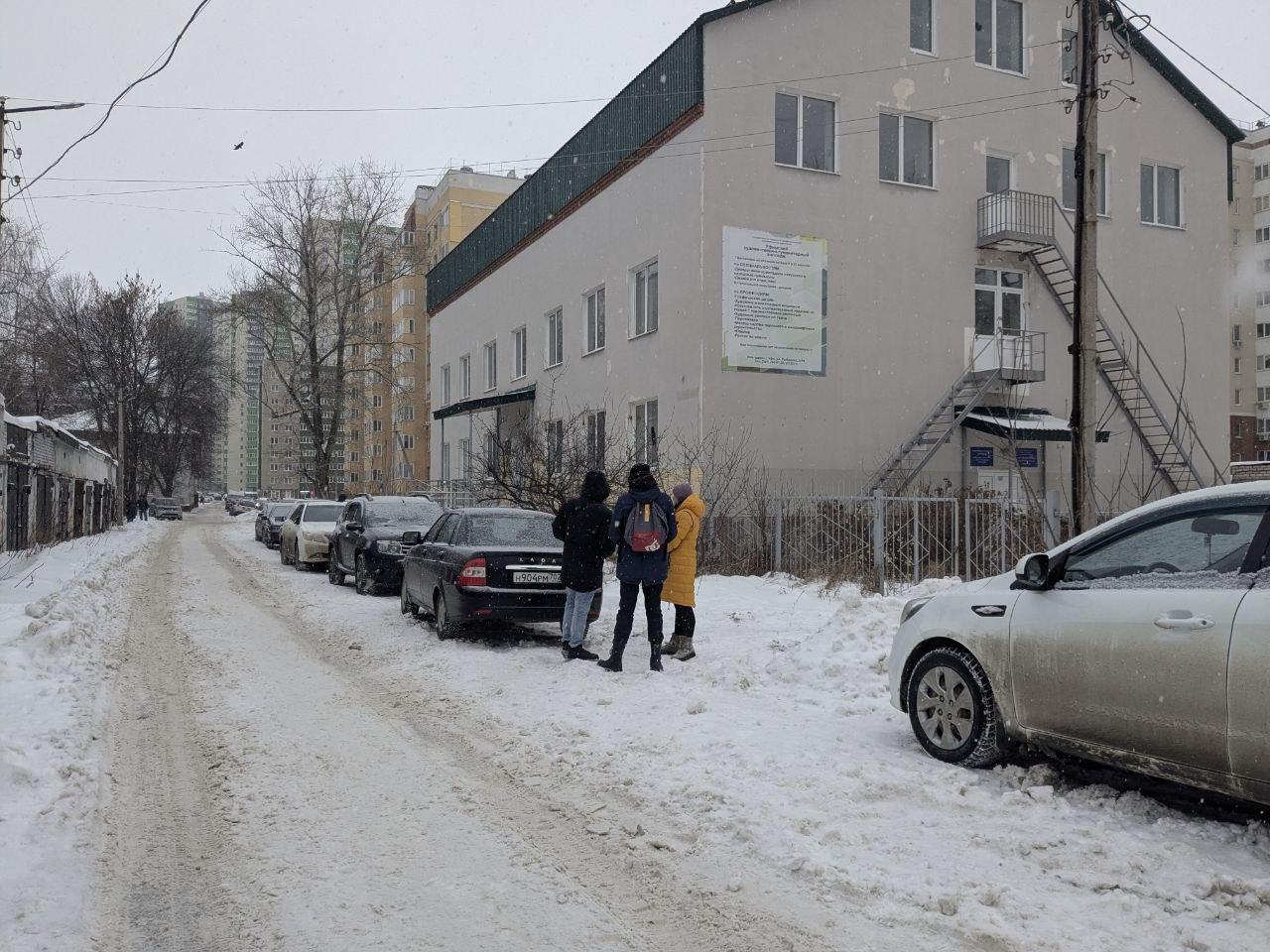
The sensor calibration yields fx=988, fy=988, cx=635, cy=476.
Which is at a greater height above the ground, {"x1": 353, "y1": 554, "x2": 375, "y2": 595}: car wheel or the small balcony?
the small balcony

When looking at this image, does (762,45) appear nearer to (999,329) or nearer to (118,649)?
(999,329)

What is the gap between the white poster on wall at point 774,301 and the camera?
796 inches

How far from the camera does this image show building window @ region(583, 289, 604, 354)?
25.8 m

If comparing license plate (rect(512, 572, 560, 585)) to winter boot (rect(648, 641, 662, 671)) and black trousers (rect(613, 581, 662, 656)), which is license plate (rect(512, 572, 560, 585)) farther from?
winter boot (rect(648, 641, 662, 671))

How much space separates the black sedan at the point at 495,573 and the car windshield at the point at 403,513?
534 cm

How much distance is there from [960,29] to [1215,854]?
22152 millimetres

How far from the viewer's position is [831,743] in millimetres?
6398

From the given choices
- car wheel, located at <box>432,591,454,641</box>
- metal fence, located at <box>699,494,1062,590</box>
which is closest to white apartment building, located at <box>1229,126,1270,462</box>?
metal fence, located at <box>699,494,1062,590</box>

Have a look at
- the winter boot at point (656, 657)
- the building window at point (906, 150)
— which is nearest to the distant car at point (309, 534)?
the winter boot at point (656, 657)

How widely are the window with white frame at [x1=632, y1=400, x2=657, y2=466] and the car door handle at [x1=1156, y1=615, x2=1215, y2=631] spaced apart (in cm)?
1608

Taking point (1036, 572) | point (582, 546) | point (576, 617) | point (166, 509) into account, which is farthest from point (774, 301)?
point (166, 509)

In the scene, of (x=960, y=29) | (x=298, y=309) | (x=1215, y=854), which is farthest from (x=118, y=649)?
(x=298, y=309)

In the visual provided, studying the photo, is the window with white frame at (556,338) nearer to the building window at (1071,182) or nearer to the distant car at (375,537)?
the distant car at (375,537)

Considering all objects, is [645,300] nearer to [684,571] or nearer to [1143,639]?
[684,571]
